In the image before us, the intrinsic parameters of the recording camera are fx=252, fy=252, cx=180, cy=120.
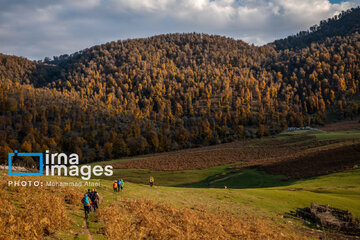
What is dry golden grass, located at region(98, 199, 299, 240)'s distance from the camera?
1717cm

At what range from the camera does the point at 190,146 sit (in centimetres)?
16088

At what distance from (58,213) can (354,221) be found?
96.4 feet

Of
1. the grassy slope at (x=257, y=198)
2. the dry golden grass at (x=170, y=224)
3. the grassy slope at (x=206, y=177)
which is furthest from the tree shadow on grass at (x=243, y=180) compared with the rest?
the dry golden grass at (x=170, y=224)

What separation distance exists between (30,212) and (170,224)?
383 inches

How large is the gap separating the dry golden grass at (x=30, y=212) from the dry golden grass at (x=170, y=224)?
314cm

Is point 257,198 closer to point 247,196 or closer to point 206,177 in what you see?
point 247,196

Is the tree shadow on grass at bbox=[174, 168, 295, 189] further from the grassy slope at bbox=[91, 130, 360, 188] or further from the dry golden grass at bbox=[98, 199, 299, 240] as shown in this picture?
the dry golden grass at bbox=[98, 199, 299, 240]

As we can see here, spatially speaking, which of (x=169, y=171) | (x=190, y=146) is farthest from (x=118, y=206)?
(x=190, y=146)

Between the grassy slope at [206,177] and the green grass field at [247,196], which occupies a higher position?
the green grass field at [247,196]

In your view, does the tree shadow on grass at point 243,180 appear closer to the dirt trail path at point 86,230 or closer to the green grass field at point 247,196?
the green grass field at point 247,196

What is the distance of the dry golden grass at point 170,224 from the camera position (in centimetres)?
1717

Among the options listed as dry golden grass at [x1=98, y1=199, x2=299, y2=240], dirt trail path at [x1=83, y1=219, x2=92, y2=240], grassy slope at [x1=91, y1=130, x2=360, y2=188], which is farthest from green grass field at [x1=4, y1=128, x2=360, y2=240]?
dry golden grass at [x1=98, y1=199, x2=299, y2=240]

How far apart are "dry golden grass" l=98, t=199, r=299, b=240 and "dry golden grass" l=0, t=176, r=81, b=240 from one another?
3138 millimetres

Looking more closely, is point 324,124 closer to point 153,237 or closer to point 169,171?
point 169,171
